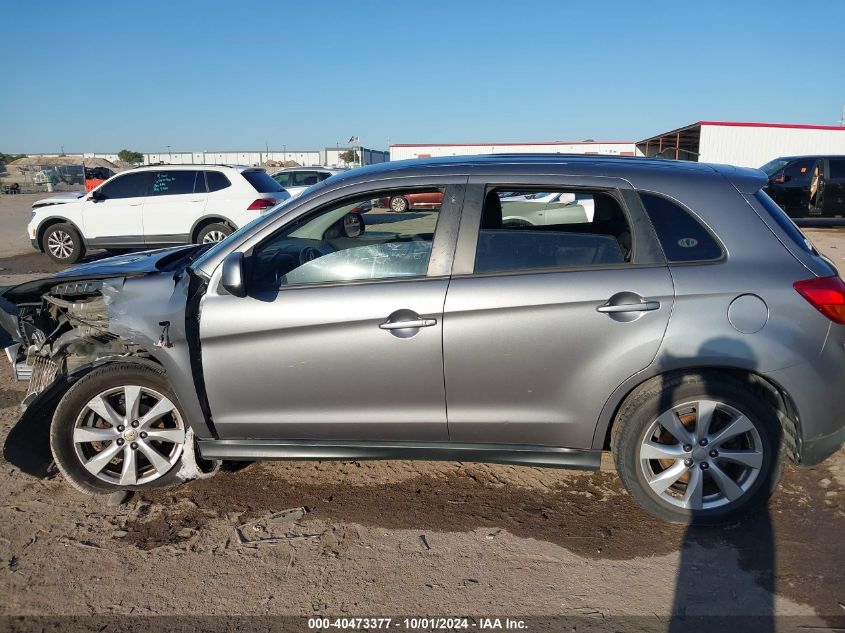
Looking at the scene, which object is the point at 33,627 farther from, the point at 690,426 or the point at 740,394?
the point at 740,394

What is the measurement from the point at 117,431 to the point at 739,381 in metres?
3.28

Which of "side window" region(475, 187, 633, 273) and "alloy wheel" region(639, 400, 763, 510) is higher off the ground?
"side window" region(475, 187, 633, 273)

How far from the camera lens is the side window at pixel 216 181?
1197 cm

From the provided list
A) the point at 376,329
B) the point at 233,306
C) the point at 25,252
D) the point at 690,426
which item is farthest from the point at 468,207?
the point at 25,252

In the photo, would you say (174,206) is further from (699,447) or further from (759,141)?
(759,141)

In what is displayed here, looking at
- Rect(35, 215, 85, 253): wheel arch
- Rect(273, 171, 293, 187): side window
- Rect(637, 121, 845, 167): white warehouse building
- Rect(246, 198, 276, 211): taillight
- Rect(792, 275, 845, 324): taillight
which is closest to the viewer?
Rect(792, 275, 845, 324): taillight

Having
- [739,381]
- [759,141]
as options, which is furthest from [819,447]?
[759,141]

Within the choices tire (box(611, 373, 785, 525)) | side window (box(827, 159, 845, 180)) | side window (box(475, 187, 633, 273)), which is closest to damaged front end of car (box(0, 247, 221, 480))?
side window (box(475, 187, 633, 273))

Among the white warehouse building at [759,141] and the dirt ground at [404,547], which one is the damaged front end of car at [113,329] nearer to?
the dirt ground at [404,547]

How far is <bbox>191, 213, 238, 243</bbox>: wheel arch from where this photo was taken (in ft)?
39.0

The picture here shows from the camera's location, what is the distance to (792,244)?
3.26m

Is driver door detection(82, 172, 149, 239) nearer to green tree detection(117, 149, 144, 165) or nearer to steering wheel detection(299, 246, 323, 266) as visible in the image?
steering wheel detection(299, 246, 323, 266)

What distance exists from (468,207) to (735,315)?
1379mm

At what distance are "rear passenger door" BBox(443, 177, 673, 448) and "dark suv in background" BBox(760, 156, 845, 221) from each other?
604 inches
